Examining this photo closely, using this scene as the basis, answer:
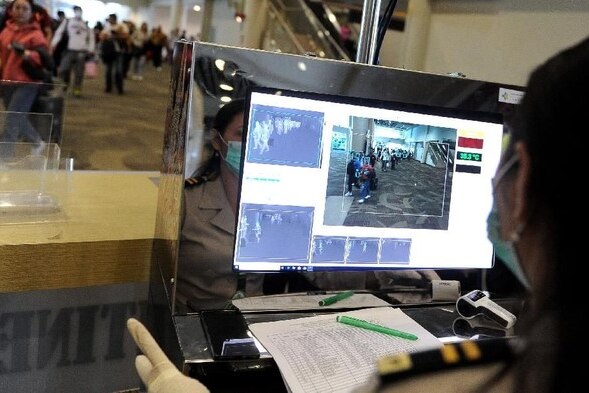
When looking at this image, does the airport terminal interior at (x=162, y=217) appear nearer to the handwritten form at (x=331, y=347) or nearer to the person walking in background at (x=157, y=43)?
the handwritten form at (x=331, y=347)

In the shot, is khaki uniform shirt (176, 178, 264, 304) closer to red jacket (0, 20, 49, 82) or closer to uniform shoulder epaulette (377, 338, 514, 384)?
uniform shoulder epaulette (377, 338, 514, 384)

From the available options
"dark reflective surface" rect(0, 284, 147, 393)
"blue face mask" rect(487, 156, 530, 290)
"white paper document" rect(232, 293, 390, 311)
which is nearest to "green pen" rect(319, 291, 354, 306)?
"white paper document" rect(232, 293, 390, 311)

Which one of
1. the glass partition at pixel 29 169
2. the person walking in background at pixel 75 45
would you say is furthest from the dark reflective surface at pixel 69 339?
the person walking in background at pixel 75 45

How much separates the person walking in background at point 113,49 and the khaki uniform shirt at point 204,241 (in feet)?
20.3

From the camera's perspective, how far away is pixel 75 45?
19.8 feet

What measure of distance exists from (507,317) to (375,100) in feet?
1.57

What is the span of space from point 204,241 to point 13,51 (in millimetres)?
3076

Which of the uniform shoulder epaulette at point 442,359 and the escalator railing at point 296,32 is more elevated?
the escalator railing at point 296,32

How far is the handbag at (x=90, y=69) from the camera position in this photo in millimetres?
6554

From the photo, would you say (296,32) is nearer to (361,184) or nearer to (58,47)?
(58,47)

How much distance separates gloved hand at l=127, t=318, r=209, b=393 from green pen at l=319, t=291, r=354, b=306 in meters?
0.39

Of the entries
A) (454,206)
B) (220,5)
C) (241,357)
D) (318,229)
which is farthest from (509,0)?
(220,5)

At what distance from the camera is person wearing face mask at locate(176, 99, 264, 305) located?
1062 millimetres

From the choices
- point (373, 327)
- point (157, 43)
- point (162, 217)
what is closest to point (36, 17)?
point (162, 217)
